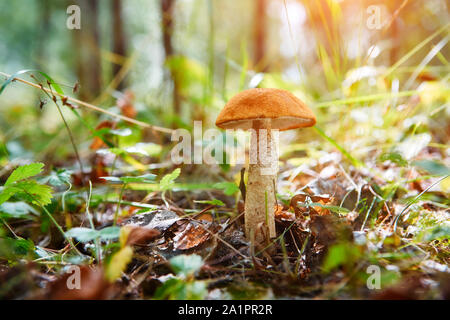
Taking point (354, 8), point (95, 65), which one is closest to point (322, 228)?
point (354, 8)

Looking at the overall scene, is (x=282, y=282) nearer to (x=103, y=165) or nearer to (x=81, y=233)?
(x=81, y=233)

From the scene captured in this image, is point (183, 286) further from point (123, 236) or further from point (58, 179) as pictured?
point (58, 179)

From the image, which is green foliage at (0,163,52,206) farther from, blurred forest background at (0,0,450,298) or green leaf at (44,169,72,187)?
blurred forest background at (0,0,450,298)

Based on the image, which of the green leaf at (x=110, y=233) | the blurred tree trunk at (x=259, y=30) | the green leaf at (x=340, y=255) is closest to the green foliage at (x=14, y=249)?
the green leaf at (x=110, y=233)

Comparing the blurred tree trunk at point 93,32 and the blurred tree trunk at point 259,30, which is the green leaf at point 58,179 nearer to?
the blurred tree trunk at point 259,30

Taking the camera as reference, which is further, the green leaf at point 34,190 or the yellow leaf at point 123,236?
the green leaf at point 34,190

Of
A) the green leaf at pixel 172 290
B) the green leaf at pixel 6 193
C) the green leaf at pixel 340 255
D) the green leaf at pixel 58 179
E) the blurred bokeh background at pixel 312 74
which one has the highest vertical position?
the blurred bokeh background at pixel 312 74
